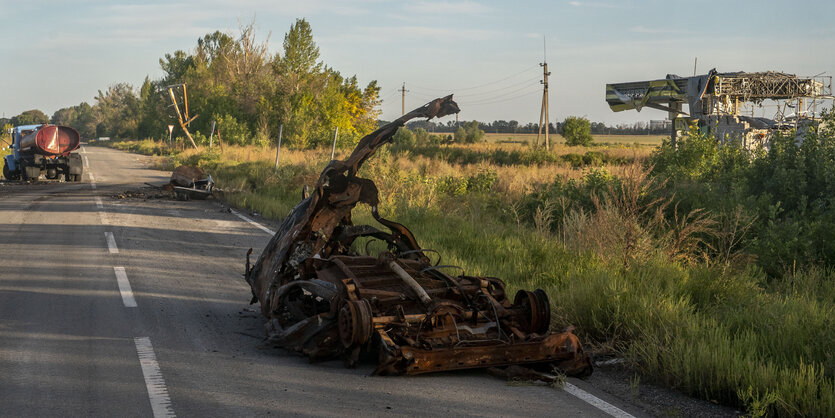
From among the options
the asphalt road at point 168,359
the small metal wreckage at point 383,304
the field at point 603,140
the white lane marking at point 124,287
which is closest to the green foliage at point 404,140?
the field at point 603,140

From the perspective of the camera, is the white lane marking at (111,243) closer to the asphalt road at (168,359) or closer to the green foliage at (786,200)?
the asphalt road at (168,359)

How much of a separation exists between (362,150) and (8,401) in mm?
3250

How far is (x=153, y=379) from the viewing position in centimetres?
519

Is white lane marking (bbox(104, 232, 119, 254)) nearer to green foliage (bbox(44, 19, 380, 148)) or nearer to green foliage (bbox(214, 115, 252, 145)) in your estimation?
green foliage (bbox(44, 19, 380, 148))

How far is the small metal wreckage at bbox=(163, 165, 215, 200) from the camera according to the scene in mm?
21062

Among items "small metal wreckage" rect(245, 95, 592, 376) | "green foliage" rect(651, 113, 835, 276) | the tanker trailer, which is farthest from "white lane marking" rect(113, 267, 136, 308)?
the tanker trailer

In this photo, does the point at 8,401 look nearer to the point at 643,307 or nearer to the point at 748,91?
the point at 643,307

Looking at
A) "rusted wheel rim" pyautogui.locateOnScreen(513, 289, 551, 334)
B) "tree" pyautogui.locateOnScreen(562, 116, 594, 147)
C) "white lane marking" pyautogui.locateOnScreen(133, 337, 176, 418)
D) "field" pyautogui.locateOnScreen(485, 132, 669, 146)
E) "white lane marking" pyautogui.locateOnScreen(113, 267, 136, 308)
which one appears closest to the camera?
"white lane marking" pyautogui.locateOnScreen(133, 337, 176, 418)

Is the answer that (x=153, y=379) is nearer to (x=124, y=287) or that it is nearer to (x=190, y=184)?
(x=124, y=287)

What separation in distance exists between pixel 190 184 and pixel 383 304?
55.3 feet

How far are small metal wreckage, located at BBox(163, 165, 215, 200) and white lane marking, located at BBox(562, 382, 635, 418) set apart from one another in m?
17.7

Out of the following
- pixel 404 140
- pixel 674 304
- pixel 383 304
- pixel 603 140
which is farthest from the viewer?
pixel 603 140

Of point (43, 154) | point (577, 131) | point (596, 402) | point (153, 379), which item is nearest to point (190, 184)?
point (43, 154)

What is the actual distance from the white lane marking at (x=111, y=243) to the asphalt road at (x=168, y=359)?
0.21 ft
